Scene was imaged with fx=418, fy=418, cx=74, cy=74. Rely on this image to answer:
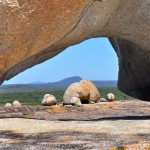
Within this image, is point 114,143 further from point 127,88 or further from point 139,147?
point 127,88

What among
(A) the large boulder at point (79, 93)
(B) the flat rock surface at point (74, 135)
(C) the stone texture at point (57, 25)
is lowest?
(B) the flat rock surface at point (74, 135)

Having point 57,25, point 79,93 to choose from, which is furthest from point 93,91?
point 57,25

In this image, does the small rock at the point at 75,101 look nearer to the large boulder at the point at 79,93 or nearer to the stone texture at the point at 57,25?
the large boulder at the point at 79,93

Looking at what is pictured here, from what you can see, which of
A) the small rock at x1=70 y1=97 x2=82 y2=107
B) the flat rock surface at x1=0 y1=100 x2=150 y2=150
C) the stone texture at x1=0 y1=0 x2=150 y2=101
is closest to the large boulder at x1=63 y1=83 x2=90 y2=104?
the small rock at x1=70 y1=97 x2=82 y2=107

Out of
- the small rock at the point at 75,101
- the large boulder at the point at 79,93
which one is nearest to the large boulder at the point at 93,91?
the large boulder at the point at 79,93

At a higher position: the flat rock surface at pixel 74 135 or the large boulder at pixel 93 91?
the large boulder at pixel 93 91

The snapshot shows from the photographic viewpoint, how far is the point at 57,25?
505cm

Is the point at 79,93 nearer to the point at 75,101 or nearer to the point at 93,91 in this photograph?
the point at 75,101

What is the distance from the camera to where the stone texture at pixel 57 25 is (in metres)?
4.84

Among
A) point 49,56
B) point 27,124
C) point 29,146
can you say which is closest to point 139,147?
point 29,146

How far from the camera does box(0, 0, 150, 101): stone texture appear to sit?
191 inches

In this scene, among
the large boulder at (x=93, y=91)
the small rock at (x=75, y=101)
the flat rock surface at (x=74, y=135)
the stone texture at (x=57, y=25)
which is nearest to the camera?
the flat rock surface at (x=74, y=135)

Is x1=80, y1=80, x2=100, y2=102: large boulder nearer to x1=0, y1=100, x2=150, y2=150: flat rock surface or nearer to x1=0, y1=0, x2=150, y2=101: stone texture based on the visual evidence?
x1=0, y1=0, x2=150, y2=101: stone texture

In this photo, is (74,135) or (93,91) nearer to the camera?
(74,135)
